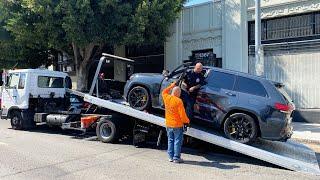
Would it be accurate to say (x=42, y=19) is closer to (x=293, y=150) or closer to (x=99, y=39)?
(x=99, y=39)

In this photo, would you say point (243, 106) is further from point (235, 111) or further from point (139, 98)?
point (139, 98)

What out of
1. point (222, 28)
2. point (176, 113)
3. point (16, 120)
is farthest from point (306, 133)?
point (16, 120)

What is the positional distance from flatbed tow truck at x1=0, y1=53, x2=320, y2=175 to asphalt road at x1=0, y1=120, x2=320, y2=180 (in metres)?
0.26

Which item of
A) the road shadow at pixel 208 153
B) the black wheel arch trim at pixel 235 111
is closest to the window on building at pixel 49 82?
the road shadow at pixel 208 153

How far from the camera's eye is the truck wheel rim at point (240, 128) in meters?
9.88

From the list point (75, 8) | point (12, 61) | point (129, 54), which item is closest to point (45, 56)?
point (12, 61)

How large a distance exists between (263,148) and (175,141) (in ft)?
7.26

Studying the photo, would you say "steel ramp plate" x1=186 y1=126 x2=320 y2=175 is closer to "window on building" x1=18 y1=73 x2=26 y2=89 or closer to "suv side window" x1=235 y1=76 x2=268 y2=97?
"suv side window" x1=235 y1=76 x2=268 y2=97

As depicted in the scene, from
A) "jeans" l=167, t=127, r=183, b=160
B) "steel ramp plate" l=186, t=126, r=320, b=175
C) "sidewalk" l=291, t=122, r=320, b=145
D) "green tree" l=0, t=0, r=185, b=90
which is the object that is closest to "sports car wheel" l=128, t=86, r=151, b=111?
"steel ramp plate" l=186, t=126, r=320, b=175

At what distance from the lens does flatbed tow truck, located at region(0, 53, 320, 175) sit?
29.9 feet

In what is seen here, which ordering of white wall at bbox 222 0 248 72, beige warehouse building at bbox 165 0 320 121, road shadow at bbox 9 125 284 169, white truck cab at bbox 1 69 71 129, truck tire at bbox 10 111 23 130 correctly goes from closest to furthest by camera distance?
road shadow at bbox 9 125 284 169 → white truck cab at bbox 1 69 71 129 → truck tire at bbox 10 111 23 130 → beige warehouse building at bbox 165 0 320 121 → white wall at bbox 222 0 248 72

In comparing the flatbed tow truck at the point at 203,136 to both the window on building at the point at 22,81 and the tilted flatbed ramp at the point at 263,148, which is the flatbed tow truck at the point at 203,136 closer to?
the tilted flatbed ramp at the point at 263,148

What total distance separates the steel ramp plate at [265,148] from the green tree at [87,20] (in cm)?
708

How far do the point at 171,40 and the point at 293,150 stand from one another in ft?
44.3
